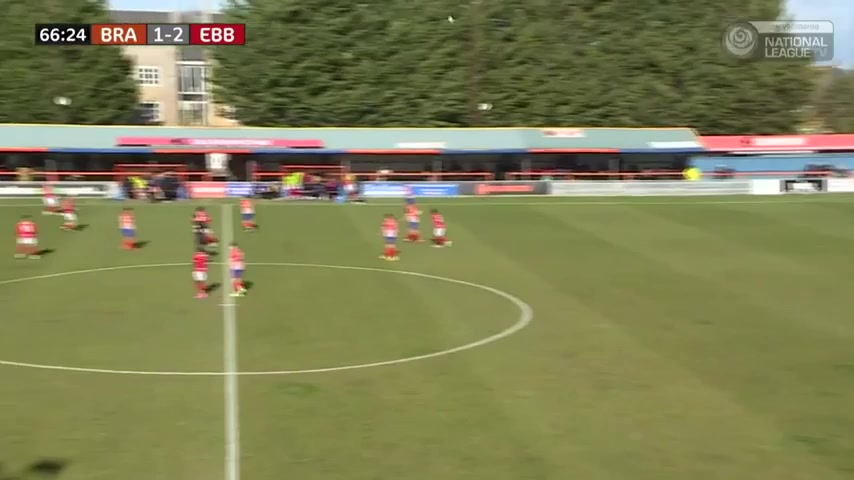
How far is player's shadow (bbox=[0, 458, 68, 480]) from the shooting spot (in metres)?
12.2

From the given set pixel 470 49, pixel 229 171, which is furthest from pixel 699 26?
pixel 229 171

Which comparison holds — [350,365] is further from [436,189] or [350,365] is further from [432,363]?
[436,189]

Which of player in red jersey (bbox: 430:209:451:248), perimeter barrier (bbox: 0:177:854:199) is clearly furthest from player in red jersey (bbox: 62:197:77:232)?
player in red jersey (bbox: 430:209:451:248)

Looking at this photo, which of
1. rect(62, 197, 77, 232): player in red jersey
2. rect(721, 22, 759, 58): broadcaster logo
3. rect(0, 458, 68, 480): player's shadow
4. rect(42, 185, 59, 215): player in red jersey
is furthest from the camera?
rect(721, 22, 759, 58): broadcaster logo

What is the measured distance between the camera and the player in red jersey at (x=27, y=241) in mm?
29500

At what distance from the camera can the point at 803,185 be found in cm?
5672

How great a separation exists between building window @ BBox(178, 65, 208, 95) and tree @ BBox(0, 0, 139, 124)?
44056mm

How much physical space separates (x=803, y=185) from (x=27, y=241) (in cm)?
4604

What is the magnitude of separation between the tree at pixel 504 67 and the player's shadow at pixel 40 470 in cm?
6067

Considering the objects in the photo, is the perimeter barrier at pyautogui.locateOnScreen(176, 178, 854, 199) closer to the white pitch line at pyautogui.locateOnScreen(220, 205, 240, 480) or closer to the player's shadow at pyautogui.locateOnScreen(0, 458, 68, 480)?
the white pitch line at pyautogui.locateOnScreen(220, 205, 240, 480)

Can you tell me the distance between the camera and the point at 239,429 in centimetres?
1412

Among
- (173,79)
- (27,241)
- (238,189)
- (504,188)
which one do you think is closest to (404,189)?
(504,188)

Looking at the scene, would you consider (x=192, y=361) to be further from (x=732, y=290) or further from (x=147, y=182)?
(x=147, y=182)

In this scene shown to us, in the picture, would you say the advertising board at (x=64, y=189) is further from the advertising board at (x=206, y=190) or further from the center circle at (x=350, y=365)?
the center circle at (x=350, y=365)
